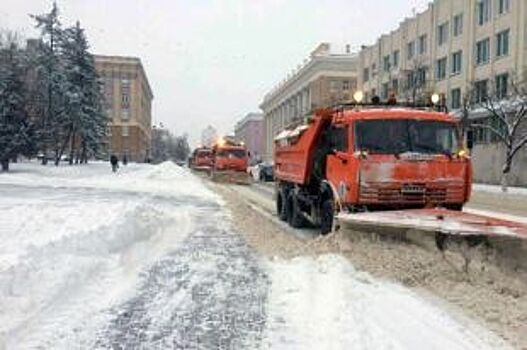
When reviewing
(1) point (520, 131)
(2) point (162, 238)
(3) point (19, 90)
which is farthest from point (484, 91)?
(2) point (162, 238)

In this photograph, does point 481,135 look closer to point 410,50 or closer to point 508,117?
point 508,117

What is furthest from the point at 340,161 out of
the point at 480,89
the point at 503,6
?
the point at 503,6

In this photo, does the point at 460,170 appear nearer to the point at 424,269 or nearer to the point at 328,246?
the point at 328,246

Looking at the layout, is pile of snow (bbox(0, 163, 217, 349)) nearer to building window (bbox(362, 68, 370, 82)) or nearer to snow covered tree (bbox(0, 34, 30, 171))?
snow covered tree (bbox(0, 34, 30, 171))

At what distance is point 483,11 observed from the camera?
5950 centimetres

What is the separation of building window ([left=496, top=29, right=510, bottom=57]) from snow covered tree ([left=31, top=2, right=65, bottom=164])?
120 feet

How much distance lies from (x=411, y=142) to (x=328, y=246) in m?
3.14

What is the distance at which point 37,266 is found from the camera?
8.64 m

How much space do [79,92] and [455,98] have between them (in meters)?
34.4

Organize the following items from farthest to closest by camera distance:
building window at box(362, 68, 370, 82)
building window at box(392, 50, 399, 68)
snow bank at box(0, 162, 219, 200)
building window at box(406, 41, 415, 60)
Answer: building window at box(362, 68, 370, 82), building window at box(392, 50, 399, 68), building window at box(406, 41, 415, 60), snow bank at box(0, 162, 219, 200)

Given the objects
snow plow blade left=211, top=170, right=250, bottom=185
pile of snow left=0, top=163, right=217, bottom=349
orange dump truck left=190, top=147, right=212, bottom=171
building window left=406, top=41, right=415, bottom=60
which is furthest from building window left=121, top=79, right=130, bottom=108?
pile of snow left=0, top=163, right=217, bottom=349

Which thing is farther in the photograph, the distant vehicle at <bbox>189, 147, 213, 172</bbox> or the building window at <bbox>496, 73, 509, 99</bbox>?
the distant vehicle at <bbox>189, 147, 213, 172</bbox>

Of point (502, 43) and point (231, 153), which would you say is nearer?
point (231, 153)

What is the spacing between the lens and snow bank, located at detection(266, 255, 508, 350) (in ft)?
20.8
